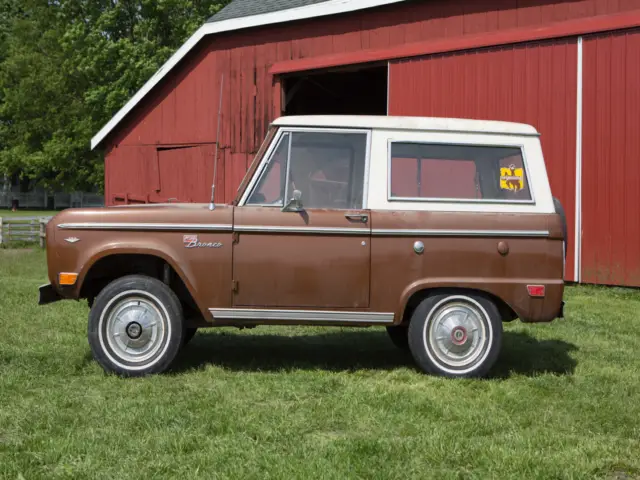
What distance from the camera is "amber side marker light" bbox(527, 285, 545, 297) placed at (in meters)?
5.21

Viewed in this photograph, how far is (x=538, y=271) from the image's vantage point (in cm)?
524

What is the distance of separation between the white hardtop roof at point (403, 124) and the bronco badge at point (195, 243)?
1047 mm

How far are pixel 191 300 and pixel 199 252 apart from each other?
0.60 metres

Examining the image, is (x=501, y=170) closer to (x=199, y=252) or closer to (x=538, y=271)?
(x=538, y=271)

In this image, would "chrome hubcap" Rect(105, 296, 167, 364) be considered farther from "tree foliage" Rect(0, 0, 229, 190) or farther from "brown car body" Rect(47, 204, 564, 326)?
"tree foliage" Rect(0, 0, 229, 190)

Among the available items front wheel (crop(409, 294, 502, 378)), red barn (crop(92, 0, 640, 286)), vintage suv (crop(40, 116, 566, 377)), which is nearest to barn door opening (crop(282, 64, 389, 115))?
red barn (crop(92, 0, 640, 286))

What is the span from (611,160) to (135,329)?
8.07 meters

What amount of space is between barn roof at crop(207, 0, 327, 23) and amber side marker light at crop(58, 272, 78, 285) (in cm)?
961

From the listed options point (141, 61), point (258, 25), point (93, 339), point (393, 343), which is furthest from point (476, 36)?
point (141, 61)

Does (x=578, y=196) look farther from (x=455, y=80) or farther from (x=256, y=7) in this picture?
(x=256, y=7)

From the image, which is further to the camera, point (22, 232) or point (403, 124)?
point (22, 232)

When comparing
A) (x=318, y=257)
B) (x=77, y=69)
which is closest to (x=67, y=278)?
(x=318, y=257)

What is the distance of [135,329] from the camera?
5230 millimetres

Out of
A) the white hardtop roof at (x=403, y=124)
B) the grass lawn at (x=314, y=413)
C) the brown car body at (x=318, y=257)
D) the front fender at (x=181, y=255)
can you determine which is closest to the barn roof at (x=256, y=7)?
the white hardtop roof at (x=403, y=124)
